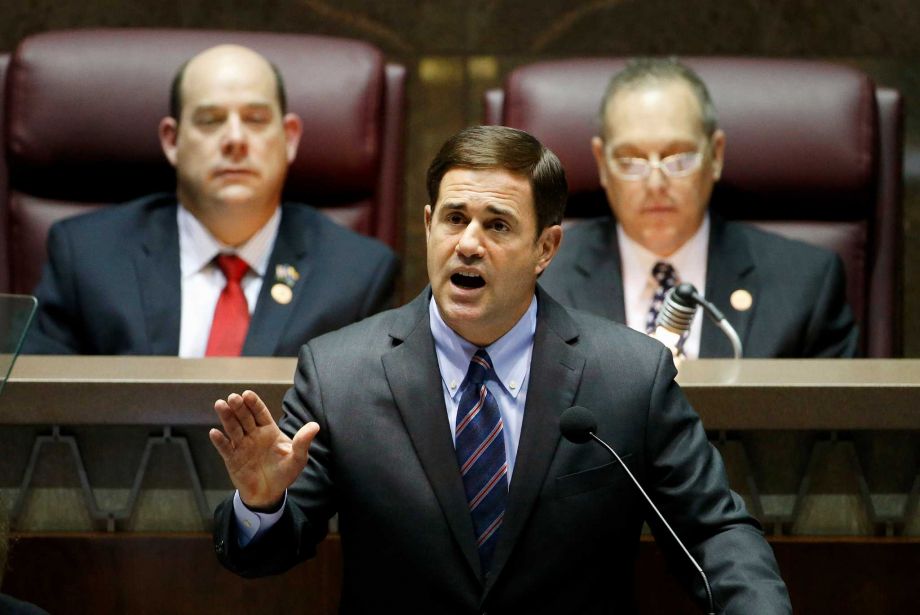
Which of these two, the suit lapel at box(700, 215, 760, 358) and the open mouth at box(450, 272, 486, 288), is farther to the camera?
the suit lapel at box(700, 215, 760, 358)

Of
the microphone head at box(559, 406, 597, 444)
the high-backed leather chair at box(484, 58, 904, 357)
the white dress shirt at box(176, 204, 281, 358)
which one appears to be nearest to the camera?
the microphone head at box(559, 406, 597, 444)

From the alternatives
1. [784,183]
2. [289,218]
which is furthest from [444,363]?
[784,183]

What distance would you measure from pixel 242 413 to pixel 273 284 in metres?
1.25

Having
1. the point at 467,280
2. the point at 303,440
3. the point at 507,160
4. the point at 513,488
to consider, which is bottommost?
the point at 513,488

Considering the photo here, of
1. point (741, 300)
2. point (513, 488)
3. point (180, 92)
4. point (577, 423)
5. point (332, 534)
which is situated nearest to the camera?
point (577, 423)

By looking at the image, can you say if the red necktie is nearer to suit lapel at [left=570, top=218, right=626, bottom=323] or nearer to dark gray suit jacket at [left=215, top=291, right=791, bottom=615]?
suit lapel at [left=570, top=218, right=626, bottom=323]

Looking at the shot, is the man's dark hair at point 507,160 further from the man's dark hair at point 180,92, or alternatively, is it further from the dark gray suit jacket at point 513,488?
the man's dark hair at point 180,92

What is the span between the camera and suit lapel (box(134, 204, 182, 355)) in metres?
2.67

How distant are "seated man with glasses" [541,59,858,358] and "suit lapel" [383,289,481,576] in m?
0.99

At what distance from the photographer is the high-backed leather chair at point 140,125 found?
Answer: 2906mm

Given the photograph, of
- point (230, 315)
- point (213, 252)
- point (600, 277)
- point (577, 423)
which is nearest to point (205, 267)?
point (213, 252)

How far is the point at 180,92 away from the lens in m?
2.81

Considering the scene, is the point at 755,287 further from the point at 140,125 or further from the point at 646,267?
the point at 140,125

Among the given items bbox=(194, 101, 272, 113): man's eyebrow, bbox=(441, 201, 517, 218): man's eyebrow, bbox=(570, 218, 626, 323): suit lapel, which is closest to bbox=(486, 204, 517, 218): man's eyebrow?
bbox=(441, 201, 517, 218): man's eyebrow
